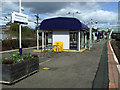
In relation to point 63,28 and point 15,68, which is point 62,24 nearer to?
point 63,28

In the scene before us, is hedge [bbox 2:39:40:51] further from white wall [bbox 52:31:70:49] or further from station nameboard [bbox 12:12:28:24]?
station nameboard [bbox 12:12:28:24]

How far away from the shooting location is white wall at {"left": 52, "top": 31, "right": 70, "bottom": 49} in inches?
665

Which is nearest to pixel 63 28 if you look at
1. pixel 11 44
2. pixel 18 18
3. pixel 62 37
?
pixel 62 37

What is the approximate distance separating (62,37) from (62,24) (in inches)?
67.6

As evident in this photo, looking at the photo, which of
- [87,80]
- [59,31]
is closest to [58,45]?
[59,31]

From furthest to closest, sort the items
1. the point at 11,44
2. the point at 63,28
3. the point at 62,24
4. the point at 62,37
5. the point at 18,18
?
the point at 11,44
the point at 62,37
the point at 62,24
the point at 63,28
the point at 18,18

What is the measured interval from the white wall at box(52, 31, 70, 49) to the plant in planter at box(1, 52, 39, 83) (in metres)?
10.9

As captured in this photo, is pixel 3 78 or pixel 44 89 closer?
pixel 44 89

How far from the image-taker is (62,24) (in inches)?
643

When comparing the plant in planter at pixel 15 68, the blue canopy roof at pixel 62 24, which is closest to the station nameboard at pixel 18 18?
the plant in planter at pixel 15 68

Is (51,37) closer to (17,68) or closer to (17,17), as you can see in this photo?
(17,17)

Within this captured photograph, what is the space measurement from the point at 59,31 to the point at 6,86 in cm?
1287

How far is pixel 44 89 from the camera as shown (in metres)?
4.59

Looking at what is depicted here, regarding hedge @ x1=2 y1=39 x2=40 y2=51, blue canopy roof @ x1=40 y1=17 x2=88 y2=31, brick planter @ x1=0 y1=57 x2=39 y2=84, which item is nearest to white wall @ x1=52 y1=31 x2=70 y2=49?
blue canopy roof @ x1=40 y1=17 x2=88 y2=31
